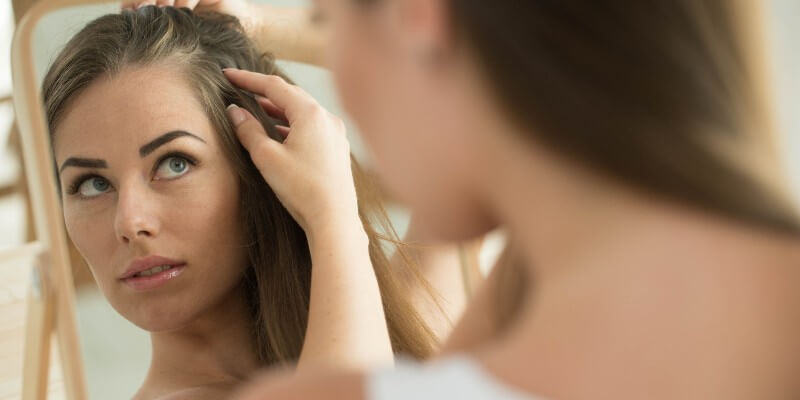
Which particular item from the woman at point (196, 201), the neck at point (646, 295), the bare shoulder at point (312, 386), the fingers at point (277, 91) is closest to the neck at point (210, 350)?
the woman at point (196, 201)

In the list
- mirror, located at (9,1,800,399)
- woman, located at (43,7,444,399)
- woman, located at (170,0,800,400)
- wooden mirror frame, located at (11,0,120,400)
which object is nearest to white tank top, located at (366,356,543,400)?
woman, located at (170,0,800,400)

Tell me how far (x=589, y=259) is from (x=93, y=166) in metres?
0.68

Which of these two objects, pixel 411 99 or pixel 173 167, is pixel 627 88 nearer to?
pixel 411 99

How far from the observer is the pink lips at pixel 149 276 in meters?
1.01

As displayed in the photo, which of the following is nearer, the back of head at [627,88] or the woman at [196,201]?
the back of head at [627,88]

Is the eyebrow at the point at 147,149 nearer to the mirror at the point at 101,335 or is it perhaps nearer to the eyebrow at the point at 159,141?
the eyebrow at the point at 159,141

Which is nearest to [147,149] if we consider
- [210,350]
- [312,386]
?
[210,350]

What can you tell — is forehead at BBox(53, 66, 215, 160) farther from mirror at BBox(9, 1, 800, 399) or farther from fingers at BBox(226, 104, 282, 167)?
mirror at BBox(9, 1, 800, 399)

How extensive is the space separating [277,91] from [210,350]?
0.29 metres

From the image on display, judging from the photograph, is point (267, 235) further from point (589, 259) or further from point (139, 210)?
point (589, 259)

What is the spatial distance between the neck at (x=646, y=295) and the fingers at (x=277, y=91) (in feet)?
1.91

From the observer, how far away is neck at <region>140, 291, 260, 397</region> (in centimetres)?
109

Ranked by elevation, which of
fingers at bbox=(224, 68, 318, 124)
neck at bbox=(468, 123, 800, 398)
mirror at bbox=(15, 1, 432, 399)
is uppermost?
fingers at bbox=(224, 68, 318, 124)

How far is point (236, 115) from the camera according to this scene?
1.06 metres
